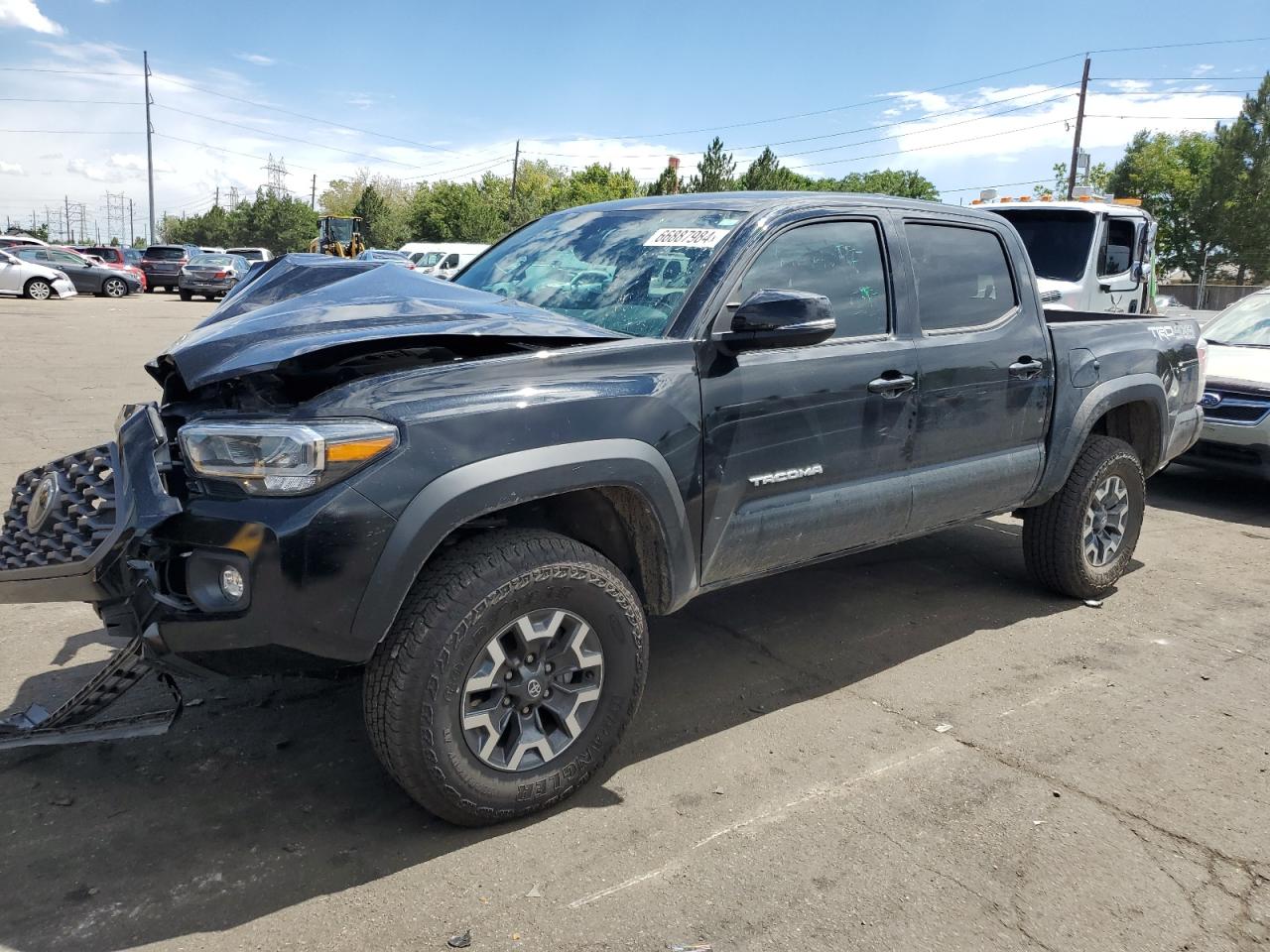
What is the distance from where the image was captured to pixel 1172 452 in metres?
5.44

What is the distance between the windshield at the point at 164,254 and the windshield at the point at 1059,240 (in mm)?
32322

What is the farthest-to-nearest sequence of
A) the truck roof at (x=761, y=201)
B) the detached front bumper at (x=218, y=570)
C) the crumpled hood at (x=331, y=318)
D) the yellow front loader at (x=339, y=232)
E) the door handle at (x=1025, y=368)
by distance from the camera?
the yellow front loader at (x=339, y=232) → the door handle at (x=1025, y=368) → the truck roof at (x=761, y=201) → the crumpled hood at (x=331, y=318) → the detached front bumper at (x=218, y=570)

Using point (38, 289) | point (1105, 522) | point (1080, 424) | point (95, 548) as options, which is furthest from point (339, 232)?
point (95, 548)

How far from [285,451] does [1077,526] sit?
12.7 ft

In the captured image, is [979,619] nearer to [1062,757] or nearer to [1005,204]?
[1062,757]

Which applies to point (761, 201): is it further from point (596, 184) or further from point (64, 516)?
point (596, 184)

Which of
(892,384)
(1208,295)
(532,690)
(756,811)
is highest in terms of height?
(1208,295)

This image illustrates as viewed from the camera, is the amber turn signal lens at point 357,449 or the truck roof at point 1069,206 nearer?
the amber turn signal lens at point 357,449

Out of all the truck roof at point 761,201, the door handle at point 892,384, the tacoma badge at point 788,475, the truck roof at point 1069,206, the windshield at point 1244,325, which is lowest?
the tacoma badge at point 788,475

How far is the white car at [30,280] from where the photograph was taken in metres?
25.9

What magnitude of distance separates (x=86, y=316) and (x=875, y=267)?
21.8m

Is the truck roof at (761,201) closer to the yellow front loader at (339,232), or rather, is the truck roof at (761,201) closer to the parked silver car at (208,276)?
the parked silver car at (208,276)

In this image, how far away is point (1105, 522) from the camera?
5.05 m

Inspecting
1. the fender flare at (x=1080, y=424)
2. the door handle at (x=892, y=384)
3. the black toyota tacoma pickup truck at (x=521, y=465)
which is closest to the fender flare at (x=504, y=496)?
the black toyota tacoma pickup truck at (x=521, y=465)
